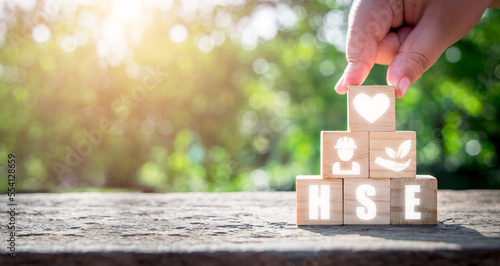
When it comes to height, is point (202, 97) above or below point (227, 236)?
above

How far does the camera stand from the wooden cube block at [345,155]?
1393 millimetres

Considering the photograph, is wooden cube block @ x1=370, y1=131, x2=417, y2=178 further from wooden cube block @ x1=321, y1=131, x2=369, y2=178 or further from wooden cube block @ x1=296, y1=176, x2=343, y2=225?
wooden cube block @ x1=296, y1=176, x2=343, y2=225

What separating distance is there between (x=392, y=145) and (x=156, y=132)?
780 centimetres

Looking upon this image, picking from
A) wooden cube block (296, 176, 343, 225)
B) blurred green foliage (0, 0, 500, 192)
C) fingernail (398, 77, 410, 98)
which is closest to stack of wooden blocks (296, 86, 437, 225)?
wooden cube block (296, 176, 343, 225)

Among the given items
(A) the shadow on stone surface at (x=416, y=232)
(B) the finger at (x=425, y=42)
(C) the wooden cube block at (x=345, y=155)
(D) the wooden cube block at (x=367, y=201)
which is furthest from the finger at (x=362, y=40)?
(A) the shadow on stone surface at (x=416, y=232)

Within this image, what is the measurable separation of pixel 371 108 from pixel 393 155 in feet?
0.61

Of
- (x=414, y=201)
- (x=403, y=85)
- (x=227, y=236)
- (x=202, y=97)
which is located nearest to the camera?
(x=227, y=236)

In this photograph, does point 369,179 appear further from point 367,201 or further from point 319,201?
point 319,201

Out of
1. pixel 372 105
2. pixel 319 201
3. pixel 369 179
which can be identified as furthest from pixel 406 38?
pixel 319 201

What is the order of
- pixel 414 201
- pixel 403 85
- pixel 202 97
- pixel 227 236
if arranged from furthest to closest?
pixel 202 97, pixel 403 85, pixel 414 201, pixel 227 236

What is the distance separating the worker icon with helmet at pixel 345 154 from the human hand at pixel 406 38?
0.27 m

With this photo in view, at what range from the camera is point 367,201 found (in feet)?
Result: 4.51

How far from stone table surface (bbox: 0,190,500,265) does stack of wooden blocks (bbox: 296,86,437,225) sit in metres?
0.07

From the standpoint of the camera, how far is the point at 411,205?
1.36 m
